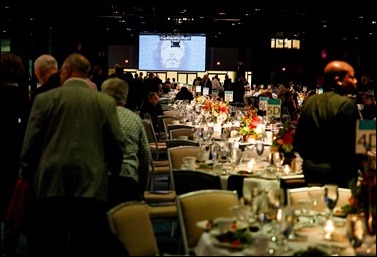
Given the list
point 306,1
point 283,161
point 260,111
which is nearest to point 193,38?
point 306,1

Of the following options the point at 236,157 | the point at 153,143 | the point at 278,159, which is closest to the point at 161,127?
the point at 153,143

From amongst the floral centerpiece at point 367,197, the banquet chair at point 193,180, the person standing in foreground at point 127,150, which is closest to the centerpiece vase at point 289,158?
the banquet chair at point 193,180

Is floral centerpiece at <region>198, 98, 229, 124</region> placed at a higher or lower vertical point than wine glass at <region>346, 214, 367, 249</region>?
lower

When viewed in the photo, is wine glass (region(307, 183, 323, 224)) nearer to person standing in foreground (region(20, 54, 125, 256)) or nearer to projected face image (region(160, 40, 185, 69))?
person standing in foreground (region(20, 54, 125, 256))

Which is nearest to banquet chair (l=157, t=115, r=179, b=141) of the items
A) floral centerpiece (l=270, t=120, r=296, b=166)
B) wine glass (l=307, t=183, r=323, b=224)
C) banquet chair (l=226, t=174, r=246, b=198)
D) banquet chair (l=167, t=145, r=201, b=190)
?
banquet chair (l=167, t=145, r=201, b=190)

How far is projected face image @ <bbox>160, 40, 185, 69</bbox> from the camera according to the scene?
2744cm

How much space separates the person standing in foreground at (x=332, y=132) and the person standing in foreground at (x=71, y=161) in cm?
186

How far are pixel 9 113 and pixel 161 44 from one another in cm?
2166

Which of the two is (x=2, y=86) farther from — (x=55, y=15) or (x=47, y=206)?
(x=55, y=15)

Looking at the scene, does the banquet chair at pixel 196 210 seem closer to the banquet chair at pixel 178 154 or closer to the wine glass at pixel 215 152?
the wine glass at pixel 215 152

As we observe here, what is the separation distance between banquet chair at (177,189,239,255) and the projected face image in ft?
71.9

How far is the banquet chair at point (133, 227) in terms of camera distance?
4895mm

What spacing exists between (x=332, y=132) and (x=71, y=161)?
2.36 m

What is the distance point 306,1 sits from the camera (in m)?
18.6
